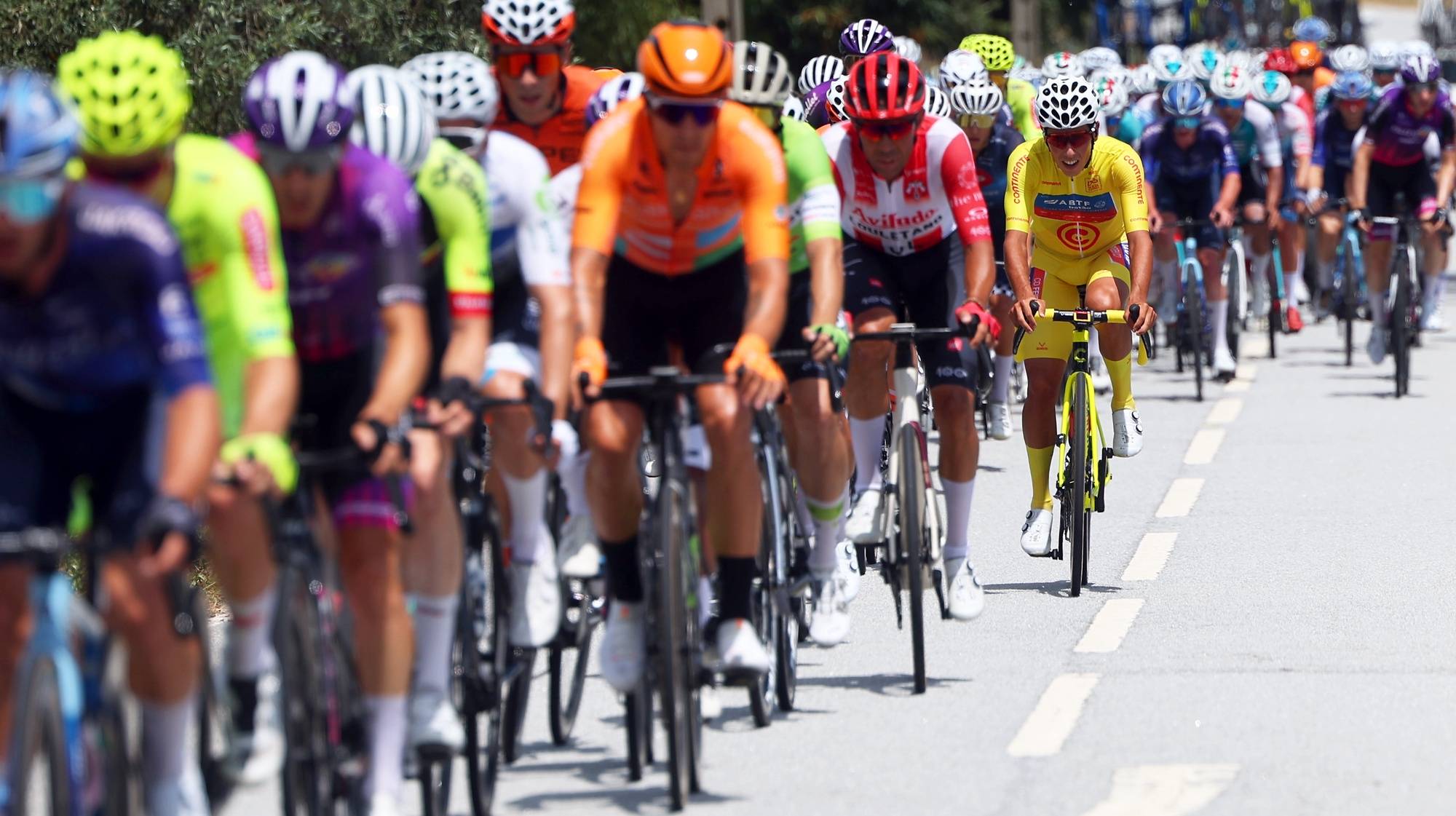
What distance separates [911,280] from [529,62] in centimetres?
167

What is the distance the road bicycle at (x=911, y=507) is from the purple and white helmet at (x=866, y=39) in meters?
4.93

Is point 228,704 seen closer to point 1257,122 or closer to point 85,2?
point 85,2

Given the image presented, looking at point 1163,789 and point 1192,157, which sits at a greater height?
point 1192,157

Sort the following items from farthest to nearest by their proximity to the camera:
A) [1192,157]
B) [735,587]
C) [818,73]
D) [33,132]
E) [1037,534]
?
1. [1192,157]
2. [818,73]
3. [1037,534]
4. [735,587]
5. [33,132]

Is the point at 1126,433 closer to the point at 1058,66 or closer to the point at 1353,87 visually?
the point at 1058,66

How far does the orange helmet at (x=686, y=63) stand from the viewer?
7262 mm

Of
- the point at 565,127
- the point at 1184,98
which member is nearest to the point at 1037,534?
the point at 565,127

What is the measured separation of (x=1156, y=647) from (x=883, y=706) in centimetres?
129

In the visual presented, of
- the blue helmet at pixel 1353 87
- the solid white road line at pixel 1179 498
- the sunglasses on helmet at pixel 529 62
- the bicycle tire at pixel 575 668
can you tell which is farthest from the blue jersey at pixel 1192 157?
the bicycle tire at pixel 575 668

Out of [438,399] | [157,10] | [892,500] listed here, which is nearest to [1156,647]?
[892,500]

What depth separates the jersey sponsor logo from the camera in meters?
5.75

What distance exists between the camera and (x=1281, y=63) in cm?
2478

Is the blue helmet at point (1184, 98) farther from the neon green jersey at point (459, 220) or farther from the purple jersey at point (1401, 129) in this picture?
the neon green jersey at point (459, 220)

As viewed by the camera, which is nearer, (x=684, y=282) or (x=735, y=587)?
(x=735, y=587)
